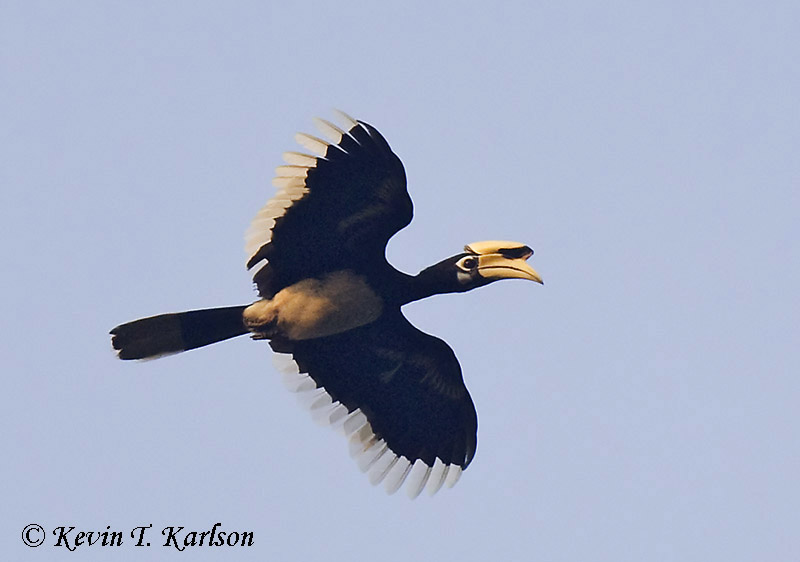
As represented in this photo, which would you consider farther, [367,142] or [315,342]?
[315,342]

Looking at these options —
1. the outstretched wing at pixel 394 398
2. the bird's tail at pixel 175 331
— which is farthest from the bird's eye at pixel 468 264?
the bird's tail at pixel 175 331

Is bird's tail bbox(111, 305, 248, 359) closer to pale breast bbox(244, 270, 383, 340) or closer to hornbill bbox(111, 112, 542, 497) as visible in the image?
hornbill bbox(111, 112, 542, 497)

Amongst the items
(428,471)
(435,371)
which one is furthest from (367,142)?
(428,471)

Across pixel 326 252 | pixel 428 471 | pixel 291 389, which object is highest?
pixel 326 252

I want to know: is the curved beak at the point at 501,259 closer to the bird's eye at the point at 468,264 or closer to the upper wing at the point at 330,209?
the bird's eye at the point at 468,264

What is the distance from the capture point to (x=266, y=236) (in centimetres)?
1003

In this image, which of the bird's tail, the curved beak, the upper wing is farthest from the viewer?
the curved beak

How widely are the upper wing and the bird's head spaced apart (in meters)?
0.52

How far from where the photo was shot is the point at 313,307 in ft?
33.1

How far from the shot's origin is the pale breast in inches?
397

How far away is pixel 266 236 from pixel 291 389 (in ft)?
4.15

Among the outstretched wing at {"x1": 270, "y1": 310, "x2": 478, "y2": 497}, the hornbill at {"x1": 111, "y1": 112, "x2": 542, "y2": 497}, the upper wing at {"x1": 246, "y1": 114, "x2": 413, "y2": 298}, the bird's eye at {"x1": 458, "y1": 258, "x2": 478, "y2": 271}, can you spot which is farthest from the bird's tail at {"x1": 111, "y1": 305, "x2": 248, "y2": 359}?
the bird's eye at {"x1": 458, "y1": 258, "x2": 478, "y2": 271}

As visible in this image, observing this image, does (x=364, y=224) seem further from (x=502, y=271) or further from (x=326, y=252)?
(x=502, y=271)

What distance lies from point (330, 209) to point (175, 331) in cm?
145
